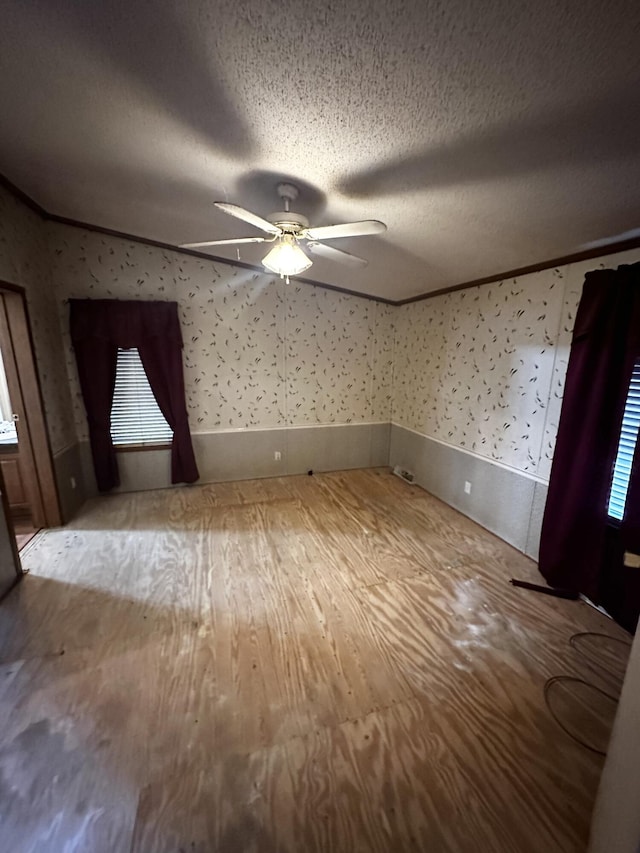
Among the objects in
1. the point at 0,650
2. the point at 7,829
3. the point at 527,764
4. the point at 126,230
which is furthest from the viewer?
the point at 126,230

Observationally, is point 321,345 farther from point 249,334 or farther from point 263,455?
point 263,455

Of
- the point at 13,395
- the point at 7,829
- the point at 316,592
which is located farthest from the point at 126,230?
the point at 7,829

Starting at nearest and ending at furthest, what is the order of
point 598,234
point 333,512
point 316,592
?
point 598,234 < point 316,592 < point 333,512

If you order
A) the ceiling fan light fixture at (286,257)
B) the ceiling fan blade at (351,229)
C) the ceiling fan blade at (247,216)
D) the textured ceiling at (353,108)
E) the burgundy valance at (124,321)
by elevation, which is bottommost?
the burgundy valance at (124,321)

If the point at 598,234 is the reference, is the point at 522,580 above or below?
below

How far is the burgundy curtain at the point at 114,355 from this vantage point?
3291mm

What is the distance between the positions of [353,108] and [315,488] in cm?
338

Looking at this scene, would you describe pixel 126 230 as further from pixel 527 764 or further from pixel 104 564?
pixel 527 764

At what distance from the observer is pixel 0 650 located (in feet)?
5.86

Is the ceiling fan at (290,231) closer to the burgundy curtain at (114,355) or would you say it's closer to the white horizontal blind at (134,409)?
the burgundy curtain at (114,355)

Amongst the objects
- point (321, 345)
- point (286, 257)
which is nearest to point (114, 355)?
point (321, 345)

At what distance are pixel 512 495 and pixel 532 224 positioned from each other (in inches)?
78.7

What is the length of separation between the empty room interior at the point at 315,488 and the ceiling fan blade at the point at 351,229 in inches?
1.1

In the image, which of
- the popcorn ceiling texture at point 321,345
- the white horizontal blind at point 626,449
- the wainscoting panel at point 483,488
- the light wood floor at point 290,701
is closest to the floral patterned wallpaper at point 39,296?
the popcorn ceiling texture at point 321,345
